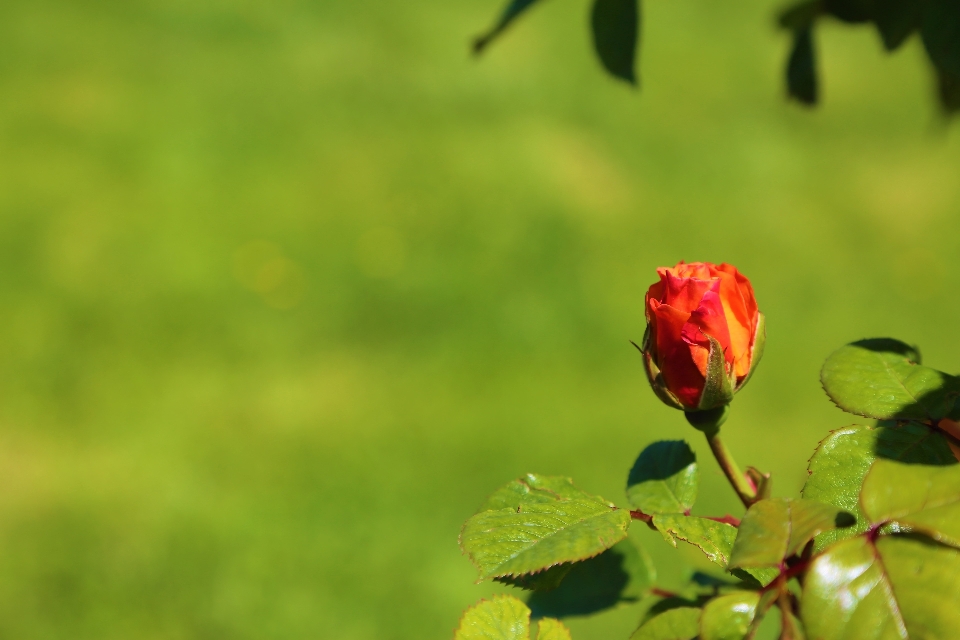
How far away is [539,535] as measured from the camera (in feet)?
1.59

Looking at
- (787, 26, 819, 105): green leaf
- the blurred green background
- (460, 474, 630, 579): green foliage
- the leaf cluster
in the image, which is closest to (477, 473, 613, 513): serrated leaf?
(460, 474, 630, 579): green foliage

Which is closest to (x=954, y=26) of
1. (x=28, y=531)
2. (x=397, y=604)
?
(x=397, y=604)

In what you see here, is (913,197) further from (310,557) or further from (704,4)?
(310,557)

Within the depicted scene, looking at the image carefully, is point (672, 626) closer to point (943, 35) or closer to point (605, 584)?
point (605, 584)

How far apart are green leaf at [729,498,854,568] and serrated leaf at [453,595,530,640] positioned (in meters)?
0.12

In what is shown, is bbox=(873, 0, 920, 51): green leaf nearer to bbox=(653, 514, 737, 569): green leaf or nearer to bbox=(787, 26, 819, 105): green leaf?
bbox=(787, 26, 819, 105): green leaf

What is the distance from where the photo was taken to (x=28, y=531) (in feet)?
6.76

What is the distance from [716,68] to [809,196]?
0.83 metres

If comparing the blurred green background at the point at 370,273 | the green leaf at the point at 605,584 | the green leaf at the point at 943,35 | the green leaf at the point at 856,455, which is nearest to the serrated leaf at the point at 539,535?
the green leaf at the point at 856,455

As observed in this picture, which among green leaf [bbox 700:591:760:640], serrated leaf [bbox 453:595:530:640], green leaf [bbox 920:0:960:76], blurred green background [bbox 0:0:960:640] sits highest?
green leaf [bbox 920:0:960:76]

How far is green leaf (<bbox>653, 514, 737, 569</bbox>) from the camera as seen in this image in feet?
1.62

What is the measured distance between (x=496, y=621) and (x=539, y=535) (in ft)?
0.16

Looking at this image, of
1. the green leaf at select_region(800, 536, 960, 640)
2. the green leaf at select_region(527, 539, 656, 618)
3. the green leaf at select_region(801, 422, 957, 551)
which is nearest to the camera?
the green leaf at select_region(800, 536, 960, 640)

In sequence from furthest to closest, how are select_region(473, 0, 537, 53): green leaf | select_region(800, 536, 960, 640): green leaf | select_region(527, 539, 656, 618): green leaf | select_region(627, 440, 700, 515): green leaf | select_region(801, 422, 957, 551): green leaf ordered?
select_region(473, 0, 537, 53): green leaf
select_region(527, 539, 656, 618): green leaf
select_region(627, 440, 700, 515): green leaf
select_region(801, 422, 957, 551): green leaf
select_region(800, 536, 960, 640): green leaf
